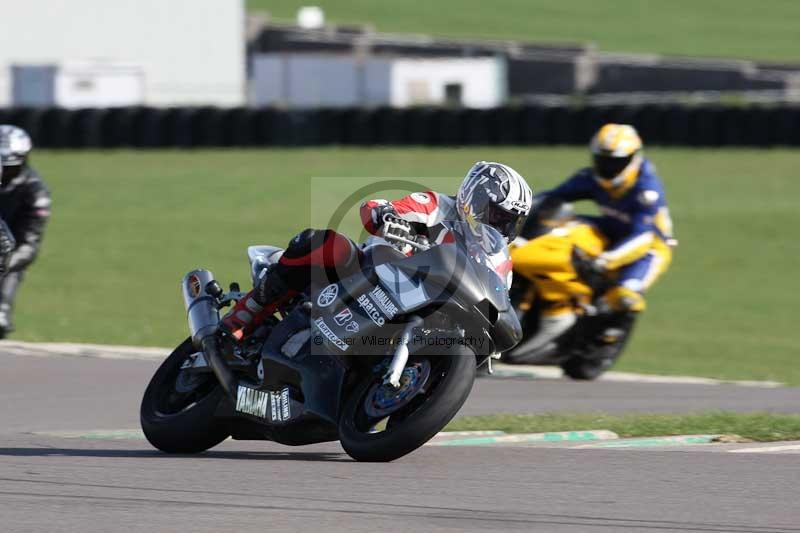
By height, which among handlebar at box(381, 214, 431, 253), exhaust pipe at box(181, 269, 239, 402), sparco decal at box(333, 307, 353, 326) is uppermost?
handlebar at box(381, 214, 431, 253)

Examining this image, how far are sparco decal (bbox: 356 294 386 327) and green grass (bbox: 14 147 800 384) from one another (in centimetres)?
92

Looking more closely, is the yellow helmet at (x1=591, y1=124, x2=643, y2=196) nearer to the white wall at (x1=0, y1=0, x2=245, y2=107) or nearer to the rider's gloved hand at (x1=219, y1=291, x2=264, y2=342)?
the rider's gloved hand at (x1=219, y1=291, x2=264, y2=342)

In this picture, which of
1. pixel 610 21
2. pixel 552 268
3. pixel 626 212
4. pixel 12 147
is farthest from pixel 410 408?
pixel 610 21

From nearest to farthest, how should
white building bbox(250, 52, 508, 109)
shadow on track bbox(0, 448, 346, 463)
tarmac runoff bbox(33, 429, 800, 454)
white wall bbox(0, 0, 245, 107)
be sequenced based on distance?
1. shadow on track bbox(0, 448, 346, 463)
2. tarmac runoff bbox(33, 429, 800, 454)
3. white building bbox(250, 52, 508, 109)
4. white wall bbox(0, 0, 245, 107)

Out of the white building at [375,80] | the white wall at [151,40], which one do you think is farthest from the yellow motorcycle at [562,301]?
the white wall at [151,40]

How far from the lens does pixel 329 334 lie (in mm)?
6312

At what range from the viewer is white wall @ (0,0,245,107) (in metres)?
42.3

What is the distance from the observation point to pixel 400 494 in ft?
18.0

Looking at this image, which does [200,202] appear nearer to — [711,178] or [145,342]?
[711,178]

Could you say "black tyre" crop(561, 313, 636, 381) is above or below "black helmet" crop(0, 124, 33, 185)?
below

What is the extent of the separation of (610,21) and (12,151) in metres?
51.3

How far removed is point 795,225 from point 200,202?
8724 millimetres

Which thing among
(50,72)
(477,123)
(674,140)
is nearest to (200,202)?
(477,123)

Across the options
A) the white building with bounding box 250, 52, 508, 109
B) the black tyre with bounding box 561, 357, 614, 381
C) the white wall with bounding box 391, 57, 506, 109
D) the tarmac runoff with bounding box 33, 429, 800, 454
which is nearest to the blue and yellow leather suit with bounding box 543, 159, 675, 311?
the black tyre with bounding box 561, 357, 614, 381
